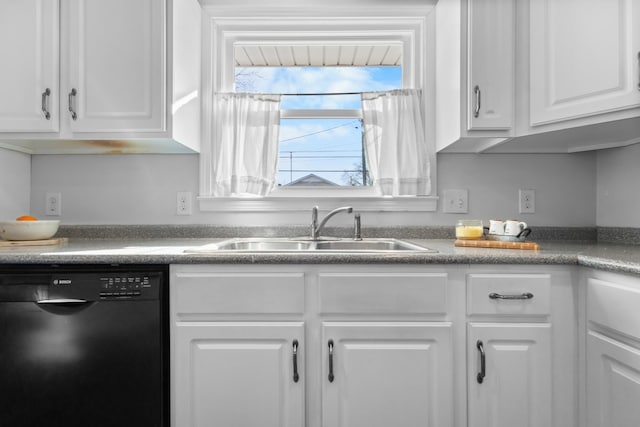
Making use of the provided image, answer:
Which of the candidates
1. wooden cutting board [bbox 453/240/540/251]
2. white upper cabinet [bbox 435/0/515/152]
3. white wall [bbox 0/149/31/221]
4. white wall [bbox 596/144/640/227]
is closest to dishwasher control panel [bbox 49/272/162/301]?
white wall [bbox 0/149/31/221]

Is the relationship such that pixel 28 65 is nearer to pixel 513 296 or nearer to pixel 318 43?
pixel 318 43

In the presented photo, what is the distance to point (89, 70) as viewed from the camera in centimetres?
A: 176

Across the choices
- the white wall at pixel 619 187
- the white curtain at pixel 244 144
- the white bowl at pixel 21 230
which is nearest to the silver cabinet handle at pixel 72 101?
the white bowl at pixel 21 230

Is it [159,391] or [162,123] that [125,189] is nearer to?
[162,123]

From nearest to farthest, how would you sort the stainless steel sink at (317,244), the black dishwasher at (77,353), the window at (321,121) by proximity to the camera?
the black dishwasher at (77,353)
the stainless steel sink at (317,244)
the window at (321,121)

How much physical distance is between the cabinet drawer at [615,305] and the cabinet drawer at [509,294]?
0.13m

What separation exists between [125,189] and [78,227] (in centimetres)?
31

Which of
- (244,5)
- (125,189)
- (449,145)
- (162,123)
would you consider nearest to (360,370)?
(449,145)

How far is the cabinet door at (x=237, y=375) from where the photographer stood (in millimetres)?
1429

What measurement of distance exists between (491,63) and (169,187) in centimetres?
167

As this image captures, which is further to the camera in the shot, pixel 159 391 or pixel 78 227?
pixel 78 227

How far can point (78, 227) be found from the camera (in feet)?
6.90

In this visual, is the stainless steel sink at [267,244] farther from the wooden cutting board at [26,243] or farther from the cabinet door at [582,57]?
the cabinet door at [582,57]

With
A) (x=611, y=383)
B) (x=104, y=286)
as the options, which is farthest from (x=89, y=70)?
(x=611, y=383)
